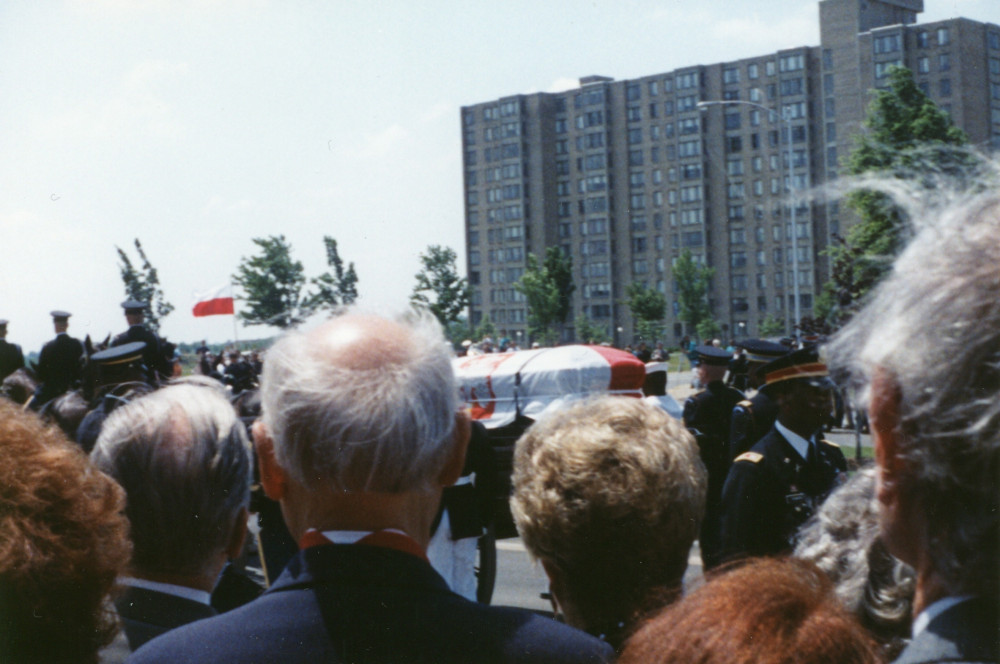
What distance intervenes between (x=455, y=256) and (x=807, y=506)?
68.2 meters

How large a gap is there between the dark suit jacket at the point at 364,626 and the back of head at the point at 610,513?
630mm

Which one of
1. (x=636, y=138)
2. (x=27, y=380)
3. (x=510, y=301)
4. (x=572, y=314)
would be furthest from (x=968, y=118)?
(x=27, y=380)

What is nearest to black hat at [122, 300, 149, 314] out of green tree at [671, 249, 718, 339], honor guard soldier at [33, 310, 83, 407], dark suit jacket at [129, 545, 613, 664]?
honor guard soldier at [33, 310, 83, 407]

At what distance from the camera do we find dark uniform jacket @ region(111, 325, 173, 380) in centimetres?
712

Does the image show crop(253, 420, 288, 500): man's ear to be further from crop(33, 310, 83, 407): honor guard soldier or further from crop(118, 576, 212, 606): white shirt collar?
crop(33, 310, 83, 407): honor guard soldier

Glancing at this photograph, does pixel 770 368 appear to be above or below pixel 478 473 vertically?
above

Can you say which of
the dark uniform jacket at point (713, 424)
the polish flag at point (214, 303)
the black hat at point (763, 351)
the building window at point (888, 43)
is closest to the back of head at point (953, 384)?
the black hat at point (763, 351)

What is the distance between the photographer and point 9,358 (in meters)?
9.68

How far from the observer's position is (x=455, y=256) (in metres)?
72.2

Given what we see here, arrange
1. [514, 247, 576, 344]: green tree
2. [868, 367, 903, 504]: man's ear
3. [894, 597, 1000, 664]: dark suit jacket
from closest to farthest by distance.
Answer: [894, 597, 1000, 664]: dark suit jacket → [868, 367, 903, 504]: man's ear → [514, 247, 576, 344]: green tree

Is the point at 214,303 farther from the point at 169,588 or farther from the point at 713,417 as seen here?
the point at 169,588

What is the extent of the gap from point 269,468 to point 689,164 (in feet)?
387

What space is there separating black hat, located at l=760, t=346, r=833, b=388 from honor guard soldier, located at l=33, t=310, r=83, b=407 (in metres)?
5.89

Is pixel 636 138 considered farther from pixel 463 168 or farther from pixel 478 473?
pixel 478 473
